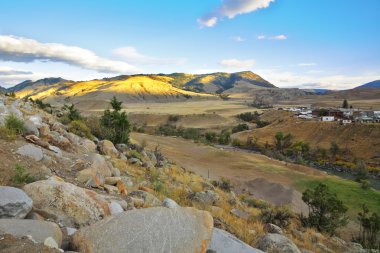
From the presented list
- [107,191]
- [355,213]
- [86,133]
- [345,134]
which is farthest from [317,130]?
[107,191]

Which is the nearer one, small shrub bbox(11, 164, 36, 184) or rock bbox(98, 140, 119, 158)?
small shrub bbox(11, 164, 36, 184)

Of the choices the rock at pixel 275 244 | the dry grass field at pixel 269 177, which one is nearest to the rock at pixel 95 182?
the rock at pixel 275 244

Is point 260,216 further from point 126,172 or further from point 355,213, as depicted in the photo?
point 355,213

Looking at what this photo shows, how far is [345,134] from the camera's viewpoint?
7531 cm

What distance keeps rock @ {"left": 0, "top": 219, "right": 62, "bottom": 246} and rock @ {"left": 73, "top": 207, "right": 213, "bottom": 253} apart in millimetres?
305

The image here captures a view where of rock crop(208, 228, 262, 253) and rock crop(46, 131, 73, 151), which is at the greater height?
rock crop(46, 131, 73, 151)

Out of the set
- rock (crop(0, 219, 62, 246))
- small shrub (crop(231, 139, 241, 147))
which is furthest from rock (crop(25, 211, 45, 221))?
small shrub (crop(231, 139, 241, 147))

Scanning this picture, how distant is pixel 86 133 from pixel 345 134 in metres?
69.2

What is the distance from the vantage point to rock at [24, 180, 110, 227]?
5.57 metres

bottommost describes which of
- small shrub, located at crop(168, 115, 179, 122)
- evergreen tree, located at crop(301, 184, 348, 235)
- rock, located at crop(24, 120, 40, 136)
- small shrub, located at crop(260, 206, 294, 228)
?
small shrub, located at crop(168, 115, 179, 122)

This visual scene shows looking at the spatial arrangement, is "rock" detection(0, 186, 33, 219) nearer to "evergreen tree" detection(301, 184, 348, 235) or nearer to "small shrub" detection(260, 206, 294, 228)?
"small shrub" detection(260, 206, 294, 228)

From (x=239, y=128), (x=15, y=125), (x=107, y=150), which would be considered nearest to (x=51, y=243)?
(x=15, y=125)

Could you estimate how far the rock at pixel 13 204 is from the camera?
191 inches

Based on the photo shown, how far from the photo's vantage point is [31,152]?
9.52m
